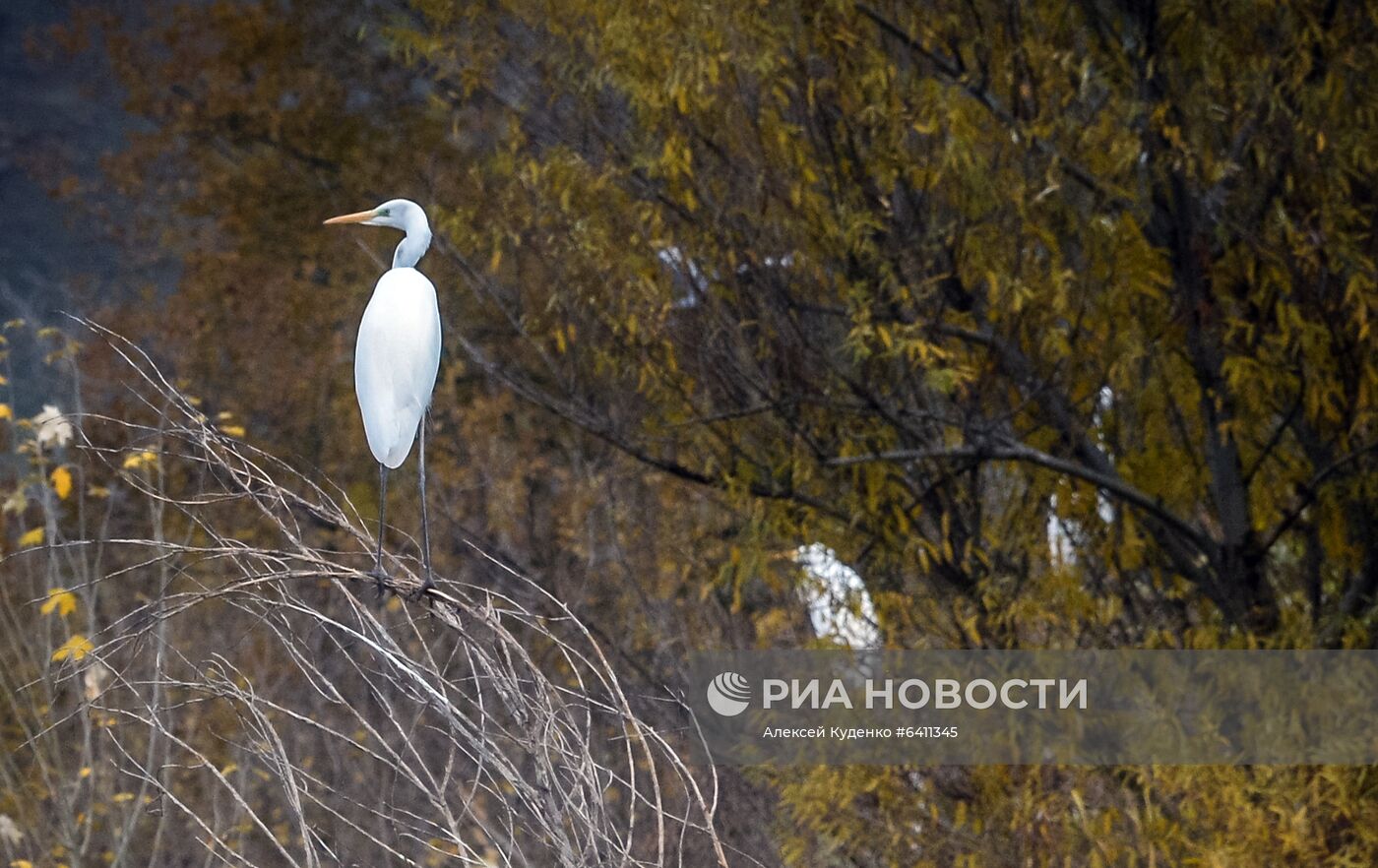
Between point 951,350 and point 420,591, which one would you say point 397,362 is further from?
point 951,350

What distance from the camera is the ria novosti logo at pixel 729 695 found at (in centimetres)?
381

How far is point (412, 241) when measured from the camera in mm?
1558

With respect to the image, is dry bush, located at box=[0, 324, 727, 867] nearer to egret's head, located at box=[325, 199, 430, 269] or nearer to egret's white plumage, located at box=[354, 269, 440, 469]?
egret's white plumage, located at box=[354, 269, 440, 469]

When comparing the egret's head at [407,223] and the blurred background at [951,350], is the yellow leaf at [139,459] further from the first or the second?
the egret's head at [407,223]

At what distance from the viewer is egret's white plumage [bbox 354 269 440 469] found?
1.48 m

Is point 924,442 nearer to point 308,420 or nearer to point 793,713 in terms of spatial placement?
point 793,713

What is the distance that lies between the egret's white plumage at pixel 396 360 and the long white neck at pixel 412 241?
6 cm

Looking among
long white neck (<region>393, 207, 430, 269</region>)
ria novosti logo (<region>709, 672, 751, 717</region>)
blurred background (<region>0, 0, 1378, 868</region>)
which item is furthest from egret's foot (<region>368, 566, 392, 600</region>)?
ria novosti logo (<region>709, 672, 751, 717</region>)

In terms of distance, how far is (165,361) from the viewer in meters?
6.36

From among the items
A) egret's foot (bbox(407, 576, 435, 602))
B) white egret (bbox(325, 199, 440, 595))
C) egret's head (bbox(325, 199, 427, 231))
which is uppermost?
egret's head (bbox(325, 199, 427, 231))

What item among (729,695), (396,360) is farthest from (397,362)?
(729,695)

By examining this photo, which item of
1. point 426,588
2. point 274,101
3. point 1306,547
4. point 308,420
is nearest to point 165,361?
point 308,420

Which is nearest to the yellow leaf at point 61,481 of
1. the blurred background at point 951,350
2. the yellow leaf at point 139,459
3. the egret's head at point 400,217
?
the blurred background at point 951,350

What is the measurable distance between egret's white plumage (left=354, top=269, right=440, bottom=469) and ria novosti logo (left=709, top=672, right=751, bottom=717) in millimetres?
2432
